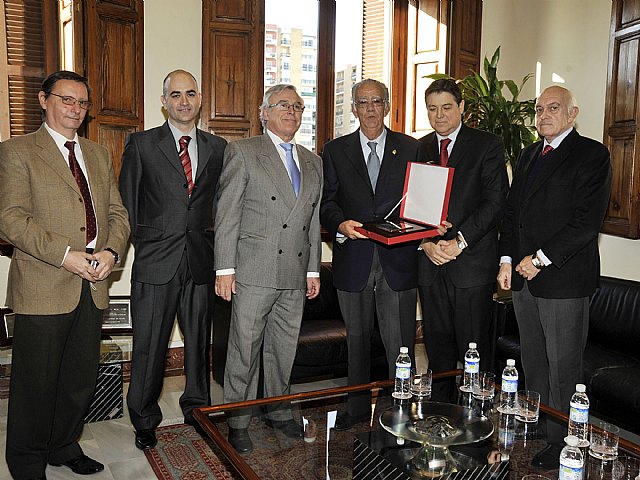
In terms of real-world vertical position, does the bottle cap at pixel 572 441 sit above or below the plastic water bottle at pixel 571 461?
above

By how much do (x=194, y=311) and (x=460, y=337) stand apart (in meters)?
1.25

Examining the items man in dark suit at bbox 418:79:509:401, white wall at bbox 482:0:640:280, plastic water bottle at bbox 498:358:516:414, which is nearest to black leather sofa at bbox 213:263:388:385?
man in dark suit at bbox 418:79:509:401

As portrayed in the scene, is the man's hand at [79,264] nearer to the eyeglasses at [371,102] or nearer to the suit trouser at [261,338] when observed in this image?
the suit trouser at [261,338]

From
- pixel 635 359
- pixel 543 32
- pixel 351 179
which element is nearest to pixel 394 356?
pixel 351 179

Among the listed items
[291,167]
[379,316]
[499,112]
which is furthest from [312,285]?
[499,112]

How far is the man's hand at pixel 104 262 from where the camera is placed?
261 cm

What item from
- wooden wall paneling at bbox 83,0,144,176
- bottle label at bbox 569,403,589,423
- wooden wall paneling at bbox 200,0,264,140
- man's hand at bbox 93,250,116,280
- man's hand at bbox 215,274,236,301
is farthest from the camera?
wooden wall paneling at bbox 200,0,264,140

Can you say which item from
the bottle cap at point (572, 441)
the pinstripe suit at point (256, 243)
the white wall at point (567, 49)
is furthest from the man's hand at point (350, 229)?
the white wall at point (567, 49)

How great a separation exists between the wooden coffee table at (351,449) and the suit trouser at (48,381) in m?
0.68

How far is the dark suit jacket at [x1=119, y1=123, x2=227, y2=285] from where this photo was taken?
9.68ft

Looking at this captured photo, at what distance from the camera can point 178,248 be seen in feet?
9.73

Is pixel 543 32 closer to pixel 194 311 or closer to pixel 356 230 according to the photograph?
pixel 356 230

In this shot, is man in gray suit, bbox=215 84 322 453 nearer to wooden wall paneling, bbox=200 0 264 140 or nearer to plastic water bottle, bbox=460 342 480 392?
plastic water bottle, bbox=460 342 480 392

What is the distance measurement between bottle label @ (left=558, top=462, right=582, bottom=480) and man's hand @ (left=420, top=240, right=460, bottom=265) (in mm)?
1248
